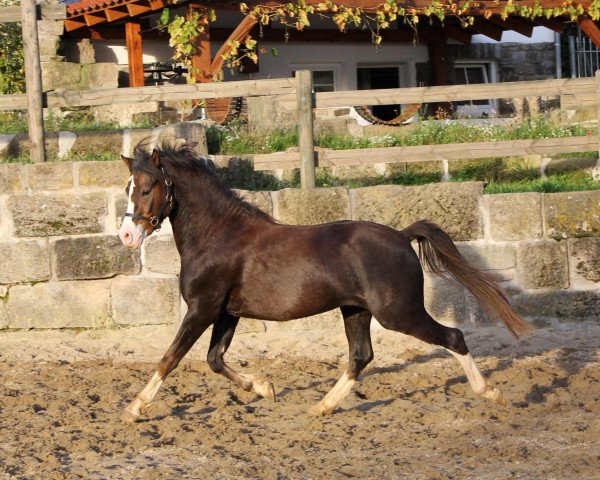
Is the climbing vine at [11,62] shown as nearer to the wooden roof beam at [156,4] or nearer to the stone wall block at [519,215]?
the wooden roof beam at [156,4]

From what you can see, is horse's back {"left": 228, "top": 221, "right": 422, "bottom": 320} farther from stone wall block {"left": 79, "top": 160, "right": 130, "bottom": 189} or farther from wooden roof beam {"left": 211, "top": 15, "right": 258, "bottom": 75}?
wooden roof beam {"left": 211, "top": 15, "right": 258, "bottom": 75}

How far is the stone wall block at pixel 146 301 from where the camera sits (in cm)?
846

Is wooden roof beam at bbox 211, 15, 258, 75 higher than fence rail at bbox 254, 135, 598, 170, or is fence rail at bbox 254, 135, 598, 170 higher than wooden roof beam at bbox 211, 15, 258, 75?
wooden roof beam at bbox 211, 15, 258, 75

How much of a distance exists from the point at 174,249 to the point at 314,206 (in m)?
1.22

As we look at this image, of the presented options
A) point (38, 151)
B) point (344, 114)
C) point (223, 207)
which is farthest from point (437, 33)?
point (223, 207)

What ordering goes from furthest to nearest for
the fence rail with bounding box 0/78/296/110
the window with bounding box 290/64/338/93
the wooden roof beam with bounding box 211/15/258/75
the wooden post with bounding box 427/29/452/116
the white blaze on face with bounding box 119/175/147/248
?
the wooden post with bounding box 427/29/452/116 < the window with bounding box 290/64/338/93 < the wooden roof beam with bounding box 211/15/258/75 < the fence rail with bounding box 0/78/296/110 < the white blaze on face with bounding box 119/175/147/248

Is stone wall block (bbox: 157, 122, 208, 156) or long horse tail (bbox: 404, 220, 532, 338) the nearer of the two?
long horse tail (bbox: 404, 220, 532, 338)

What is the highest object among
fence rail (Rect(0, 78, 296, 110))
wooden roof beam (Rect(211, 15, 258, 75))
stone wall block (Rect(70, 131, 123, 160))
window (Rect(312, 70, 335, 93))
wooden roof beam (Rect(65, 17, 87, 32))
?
wooden roof beam (Rect(65, 17, 87, 32))

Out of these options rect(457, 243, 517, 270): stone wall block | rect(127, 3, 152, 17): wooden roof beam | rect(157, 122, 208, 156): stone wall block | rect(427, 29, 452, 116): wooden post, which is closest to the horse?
rect(457, 243, 517, 270): stone wall block

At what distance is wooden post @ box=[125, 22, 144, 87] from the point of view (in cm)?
1408

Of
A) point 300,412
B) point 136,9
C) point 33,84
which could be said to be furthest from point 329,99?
point 136,9

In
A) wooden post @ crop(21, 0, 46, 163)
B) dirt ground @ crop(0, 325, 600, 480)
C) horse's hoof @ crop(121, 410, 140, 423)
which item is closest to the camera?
dirt ground @ crop(0, 325, 600, 480)

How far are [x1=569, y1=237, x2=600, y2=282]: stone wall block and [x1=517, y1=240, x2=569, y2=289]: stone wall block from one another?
0.07 metres

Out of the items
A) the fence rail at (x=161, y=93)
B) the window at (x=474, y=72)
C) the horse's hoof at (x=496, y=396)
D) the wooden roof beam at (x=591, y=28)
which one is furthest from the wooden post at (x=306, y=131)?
the window at (x=474, y=72)
